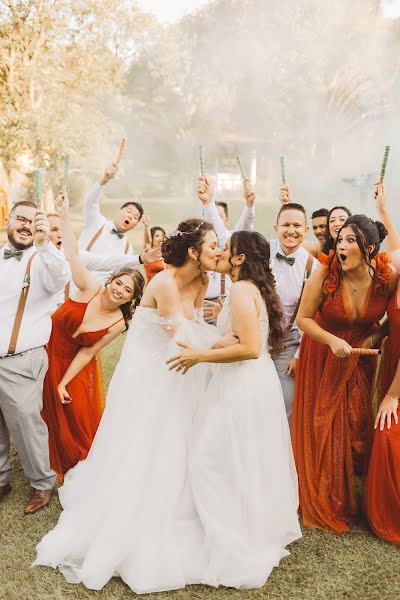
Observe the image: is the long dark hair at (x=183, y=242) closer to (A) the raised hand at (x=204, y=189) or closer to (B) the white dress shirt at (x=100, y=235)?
(A) the raised hand at (x=204, y=189)

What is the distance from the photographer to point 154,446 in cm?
335

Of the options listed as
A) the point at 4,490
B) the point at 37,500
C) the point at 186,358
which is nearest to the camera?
the point at 186,358

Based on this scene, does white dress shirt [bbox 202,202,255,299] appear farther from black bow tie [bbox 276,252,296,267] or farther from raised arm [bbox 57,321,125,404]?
raised arm [bbox 57,321,125,404]

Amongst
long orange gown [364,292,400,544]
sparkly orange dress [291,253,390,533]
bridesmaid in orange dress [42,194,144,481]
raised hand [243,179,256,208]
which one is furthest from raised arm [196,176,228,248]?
long orange gown [364,292,400,544]

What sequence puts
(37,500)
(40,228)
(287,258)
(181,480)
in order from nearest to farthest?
(181,480)
(40,228)
(37,500)
(287,258)

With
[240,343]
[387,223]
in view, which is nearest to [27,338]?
[240,343]

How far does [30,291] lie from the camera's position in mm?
3807

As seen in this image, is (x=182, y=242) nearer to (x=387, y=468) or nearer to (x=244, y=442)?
(x=244, y=442)

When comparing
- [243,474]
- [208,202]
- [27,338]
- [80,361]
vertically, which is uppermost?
[208,202]

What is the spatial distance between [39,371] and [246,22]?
20.4 meters

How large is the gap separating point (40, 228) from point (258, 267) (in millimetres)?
1395

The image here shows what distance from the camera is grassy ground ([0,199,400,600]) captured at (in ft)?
9.82

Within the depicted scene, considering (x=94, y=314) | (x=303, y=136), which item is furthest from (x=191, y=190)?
(x=94, y=314)

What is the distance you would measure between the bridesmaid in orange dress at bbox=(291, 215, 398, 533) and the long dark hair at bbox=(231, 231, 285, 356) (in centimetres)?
39
